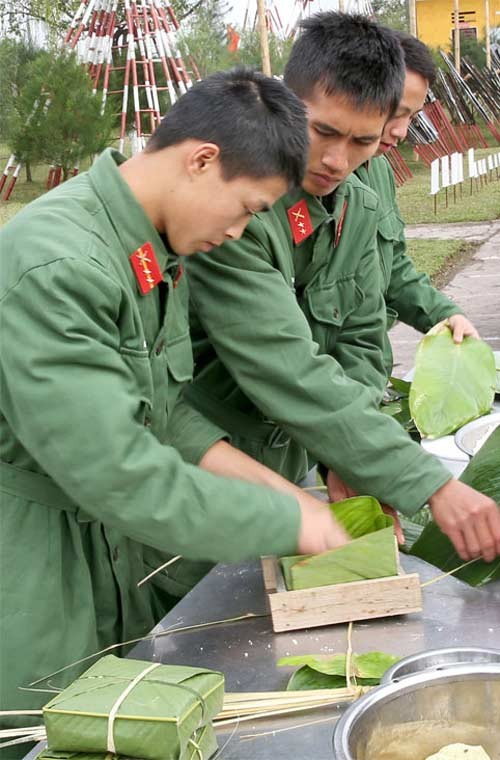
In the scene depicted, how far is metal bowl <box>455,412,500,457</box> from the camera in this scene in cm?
233

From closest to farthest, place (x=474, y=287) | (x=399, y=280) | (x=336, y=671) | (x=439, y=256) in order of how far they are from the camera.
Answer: (x=336, y=671) → (x=399, y=280) → (x=474, y=287) → (x=439, y=256)

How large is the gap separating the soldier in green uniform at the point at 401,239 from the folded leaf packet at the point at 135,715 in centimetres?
185

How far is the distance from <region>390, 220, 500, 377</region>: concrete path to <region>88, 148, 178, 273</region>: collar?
2.81m

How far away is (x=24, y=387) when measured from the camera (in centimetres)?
132

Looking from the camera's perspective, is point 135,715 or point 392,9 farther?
point 392,9

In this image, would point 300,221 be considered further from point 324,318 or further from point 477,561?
point 477,561

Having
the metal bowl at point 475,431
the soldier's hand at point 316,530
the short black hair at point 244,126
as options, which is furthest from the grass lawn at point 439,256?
the soldier's hand at point 316,530

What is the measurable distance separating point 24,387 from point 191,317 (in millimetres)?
668

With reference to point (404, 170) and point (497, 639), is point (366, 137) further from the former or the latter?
point (404, 170)

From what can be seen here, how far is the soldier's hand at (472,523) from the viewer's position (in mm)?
1702

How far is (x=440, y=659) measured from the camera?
1409 mm

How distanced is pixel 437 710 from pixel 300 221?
3.50 feet

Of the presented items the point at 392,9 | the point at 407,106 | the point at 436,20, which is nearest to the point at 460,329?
the point at 407,106

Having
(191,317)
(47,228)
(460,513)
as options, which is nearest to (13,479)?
(47,228)
